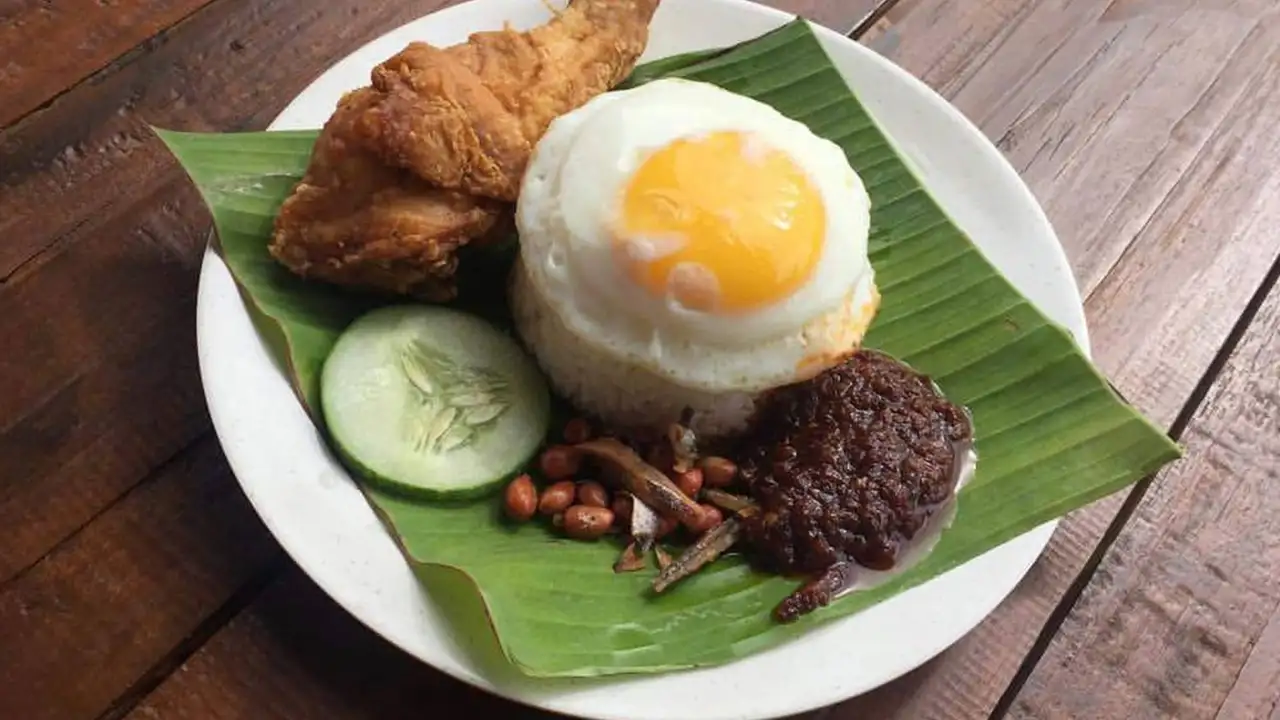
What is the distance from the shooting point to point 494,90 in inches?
109

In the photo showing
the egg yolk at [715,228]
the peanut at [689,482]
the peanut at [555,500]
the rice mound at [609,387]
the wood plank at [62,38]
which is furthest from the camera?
the wood plank at [62,38]

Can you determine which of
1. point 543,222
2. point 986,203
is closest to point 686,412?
point 543,222

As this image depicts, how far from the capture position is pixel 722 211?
2.48 m

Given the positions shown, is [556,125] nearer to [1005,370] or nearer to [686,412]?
[686,412]

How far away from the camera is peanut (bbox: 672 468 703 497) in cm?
270

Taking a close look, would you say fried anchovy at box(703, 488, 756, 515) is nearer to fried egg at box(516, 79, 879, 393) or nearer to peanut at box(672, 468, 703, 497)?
peanut at box(672, 468, 703, 497)

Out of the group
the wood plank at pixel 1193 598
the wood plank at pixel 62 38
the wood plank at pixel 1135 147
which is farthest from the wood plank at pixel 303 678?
the wood plank at pixel 62 38

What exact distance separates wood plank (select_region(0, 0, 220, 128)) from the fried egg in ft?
4.41

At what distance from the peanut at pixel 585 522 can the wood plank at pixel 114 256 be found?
2.71 feet

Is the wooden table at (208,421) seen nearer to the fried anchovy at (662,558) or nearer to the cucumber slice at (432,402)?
the cucumber slice at (432,402)

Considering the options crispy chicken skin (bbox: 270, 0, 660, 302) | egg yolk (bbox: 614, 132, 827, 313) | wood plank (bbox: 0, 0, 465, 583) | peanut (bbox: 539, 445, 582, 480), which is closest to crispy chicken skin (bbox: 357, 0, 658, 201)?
crispy chicken skin (bbox: 270, 0, 660, 302)

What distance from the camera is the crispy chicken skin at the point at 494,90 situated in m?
2.58

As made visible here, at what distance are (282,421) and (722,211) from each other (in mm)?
974

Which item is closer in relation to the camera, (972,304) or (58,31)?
(972,304)
